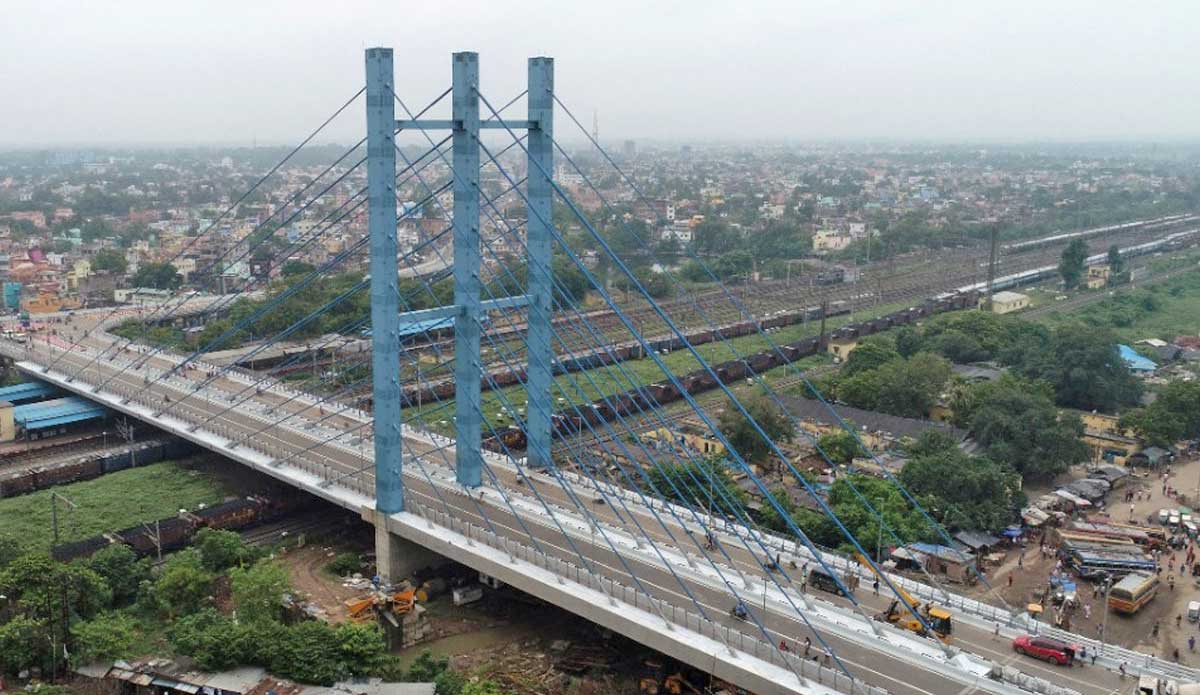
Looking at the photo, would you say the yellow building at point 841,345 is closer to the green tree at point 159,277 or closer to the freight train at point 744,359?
the freight train at point 744,359

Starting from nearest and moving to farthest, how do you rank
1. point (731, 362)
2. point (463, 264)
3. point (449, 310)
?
point (449, 310), point (463, 264), point (731, 362)

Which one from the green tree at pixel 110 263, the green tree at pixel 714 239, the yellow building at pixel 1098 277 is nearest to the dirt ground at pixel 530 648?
the green tree at pixel 110 263

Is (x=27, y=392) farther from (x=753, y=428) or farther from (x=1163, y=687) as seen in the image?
(x=1163, y=687)

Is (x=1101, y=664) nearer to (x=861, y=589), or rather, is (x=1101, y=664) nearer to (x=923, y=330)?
(x=861, y=589)

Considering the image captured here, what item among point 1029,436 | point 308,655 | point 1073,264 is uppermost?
point 1073,264

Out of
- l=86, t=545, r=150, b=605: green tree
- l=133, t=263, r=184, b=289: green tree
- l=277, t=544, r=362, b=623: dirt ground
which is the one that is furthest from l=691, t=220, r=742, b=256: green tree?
l=86, t=545, r=150, b=605: green tree

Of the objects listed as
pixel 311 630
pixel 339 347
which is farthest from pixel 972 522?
pixel 339 347

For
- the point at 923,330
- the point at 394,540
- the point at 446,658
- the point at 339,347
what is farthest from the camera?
the point at 923,330

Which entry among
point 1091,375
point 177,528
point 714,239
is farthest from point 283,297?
point 714,239
